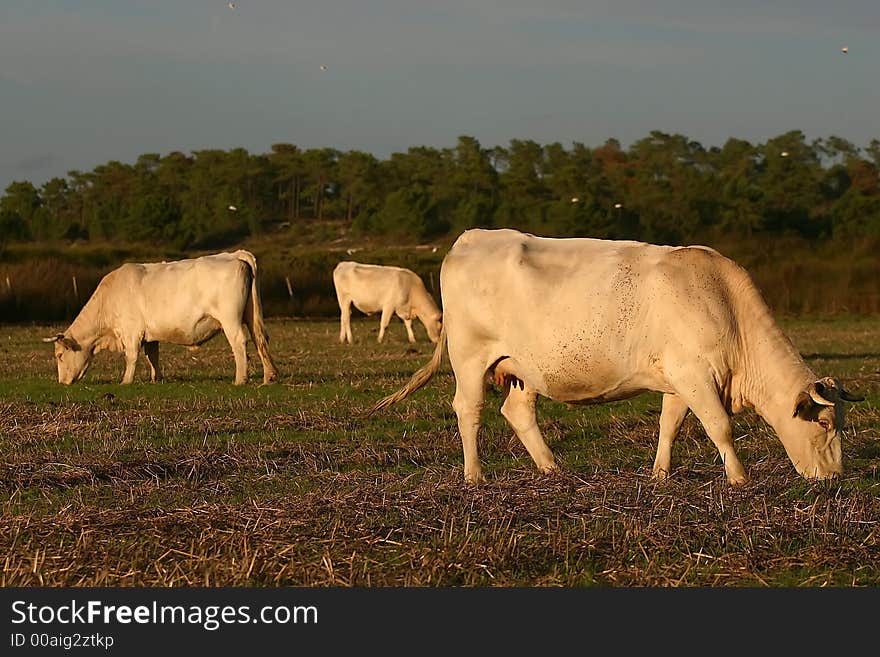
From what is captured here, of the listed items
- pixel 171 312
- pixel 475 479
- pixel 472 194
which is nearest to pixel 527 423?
pixel 475 479

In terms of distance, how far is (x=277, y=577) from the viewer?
19.9 feet

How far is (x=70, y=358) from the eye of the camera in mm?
17719

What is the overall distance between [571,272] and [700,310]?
1030 millimetres

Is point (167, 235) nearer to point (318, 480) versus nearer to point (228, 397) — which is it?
point (228, 397)

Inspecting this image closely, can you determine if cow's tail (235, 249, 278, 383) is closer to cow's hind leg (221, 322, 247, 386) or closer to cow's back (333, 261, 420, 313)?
cow's hind leg (221, 322, 247, 386)

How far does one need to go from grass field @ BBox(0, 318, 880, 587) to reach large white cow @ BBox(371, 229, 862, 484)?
15.7 inches

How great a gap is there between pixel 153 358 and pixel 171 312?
80 centimetres

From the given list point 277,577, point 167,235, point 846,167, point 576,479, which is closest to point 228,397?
point 576,479

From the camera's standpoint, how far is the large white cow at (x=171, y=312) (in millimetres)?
17578

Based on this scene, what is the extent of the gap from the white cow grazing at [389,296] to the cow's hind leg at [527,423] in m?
18.5

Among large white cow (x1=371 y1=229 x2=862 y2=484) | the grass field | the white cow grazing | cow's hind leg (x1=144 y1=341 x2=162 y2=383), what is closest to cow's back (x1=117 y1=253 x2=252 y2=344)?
cow's hind leg (x1=144 y1=341 x2=162 y2=383)

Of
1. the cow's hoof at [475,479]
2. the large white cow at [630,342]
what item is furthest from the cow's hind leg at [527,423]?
the cow's hoof at [475,479]

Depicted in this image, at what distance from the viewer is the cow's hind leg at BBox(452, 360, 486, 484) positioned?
947cm

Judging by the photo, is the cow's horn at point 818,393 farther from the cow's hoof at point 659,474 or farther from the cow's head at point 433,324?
the cow's head at point 433,324
